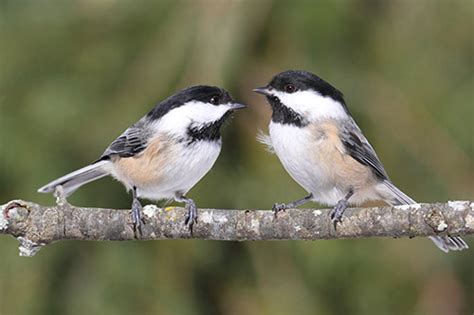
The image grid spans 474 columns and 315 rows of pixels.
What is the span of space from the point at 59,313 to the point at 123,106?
821 millimetres

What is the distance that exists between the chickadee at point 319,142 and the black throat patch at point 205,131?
0.17 m

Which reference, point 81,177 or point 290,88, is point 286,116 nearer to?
point 290,88

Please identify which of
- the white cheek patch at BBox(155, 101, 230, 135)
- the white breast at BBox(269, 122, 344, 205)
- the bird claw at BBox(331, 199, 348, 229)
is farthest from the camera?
the white cheek patch at BBox(155, 101, 230, 135)

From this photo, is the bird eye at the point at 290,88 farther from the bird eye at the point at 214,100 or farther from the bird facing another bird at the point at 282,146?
the bird eye at the point at 214,100

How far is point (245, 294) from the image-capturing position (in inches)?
109

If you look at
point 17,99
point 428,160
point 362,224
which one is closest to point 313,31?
point 428,160

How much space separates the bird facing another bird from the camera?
2.24 metres

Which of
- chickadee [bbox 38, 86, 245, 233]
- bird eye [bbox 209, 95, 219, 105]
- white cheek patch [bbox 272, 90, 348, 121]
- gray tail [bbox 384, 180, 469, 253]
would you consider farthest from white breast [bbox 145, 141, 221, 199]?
gray tail [bbox 384, 180, 469, 253]

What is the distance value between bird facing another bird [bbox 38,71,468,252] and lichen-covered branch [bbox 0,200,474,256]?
325 mm

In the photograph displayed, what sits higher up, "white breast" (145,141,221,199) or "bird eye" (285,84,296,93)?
"bird eye" (285,84,296,93)

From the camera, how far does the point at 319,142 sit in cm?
230

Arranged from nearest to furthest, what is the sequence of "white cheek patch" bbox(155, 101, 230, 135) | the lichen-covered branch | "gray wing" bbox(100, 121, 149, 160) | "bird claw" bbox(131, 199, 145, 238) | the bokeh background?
the lichen-covered branch
"bird claw" bbox(131, 199, 145, 238)
"white cheek patch" bbox(155, 101, 230, 135)
"gray wing" bbox(100, 121, 149, 160)
the bokeh background

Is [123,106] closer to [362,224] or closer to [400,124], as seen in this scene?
[400,124]

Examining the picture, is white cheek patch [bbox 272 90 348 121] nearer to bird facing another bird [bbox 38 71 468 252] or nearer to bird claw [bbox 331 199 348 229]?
bird facing another bird [bbox 38 71 468 252]
